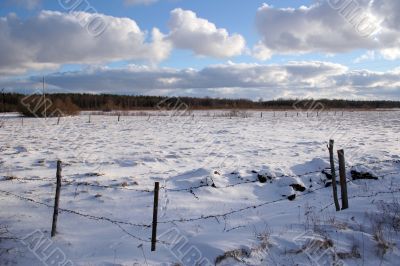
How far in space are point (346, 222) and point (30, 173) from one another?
9662 millimetres

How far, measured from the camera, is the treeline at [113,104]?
2007 inches

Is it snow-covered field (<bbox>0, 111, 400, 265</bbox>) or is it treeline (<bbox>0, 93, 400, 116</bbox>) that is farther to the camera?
treeline (<bbox>0, 93, 400, 116</bbox>)

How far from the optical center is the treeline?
5097 cm

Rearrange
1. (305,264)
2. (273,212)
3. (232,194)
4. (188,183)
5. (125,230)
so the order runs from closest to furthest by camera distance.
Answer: (305,264), (125,230), (273,212), (232,194), (188,183)

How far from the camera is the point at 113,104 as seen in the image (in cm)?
11019

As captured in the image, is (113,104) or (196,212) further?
(113,104)

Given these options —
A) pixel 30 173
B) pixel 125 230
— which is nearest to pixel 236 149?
pixel 30 173

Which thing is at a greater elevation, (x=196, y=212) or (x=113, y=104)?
(x=113, y=104)

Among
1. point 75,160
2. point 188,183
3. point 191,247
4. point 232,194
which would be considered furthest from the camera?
point 75,160

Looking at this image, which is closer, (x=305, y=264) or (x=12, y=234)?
A: (x=305, y=264)

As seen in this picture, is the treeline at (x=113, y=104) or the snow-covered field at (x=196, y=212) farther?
the treeline at (x=113, y=104)

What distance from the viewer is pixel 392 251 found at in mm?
5734

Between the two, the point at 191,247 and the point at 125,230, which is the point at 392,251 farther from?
the point at 125,230

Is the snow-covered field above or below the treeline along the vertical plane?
below
